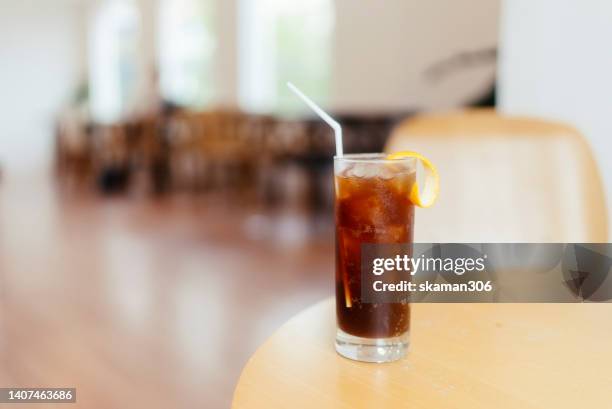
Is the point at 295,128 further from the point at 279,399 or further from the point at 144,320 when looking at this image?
the point at 279,399

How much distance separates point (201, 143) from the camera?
5.72 meters

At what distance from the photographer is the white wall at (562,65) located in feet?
4.17

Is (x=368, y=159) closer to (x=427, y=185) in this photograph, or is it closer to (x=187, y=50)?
(x=427, y=185)

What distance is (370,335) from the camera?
0.60 m

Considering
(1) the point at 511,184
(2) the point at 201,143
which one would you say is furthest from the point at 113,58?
(1) the point at 511,184

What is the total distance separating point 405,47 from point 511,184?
466cm

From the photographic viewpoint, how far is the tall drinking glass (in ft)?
1.97

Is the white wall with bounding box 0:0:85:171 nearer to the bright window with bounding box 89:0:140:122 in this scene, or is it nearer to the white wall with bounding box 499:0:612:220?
the bright window with bounding box 89:0:140:122

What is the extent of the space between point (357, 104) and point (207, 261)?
3104 mm

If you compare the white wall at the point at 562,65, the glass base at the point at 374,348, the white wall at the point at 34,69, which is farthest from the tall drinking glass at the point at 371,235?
the white wall at the point at 34,69

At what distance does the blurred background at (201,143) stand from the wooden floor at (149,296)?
12mm

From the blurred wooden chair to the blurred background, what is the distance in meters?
0.30

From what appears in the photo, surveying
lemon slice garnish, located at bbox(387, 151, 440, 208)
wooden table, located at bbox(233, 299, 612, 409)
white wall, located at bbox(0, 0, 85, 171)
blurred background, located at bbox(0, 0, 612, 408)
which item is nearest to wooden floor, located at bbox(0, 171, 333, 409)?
blurred background, located at bbox(0, 0, 612, 408)

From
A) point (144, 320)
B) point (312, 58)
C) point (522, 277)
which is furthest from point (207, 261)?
point (312, 58)
